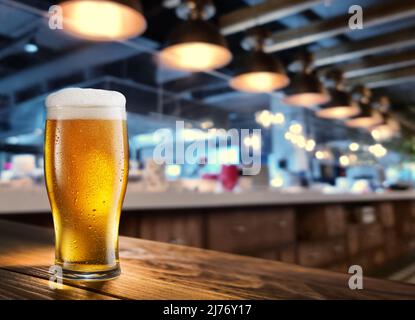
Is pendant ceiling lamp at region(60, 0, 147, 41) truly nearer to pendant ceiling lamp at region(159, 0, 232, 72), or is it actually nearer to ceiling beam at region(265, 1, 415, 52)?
pendant ceiling lamp at region(159, 0, 232, 72)

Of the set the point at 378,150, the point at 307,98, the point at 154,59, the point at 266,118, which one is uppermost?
the point at 154,59

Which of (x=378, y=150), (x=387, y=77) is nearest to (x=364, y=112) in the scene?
(x=387, y=77)

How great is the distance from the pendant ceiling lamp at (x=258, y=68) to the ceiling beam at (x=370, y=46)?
2.21 meters

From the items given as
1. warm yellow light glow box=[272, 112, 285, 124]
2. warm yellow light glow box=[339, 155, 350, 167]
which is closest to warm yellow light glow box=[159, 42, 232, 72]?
warm yellow light glow box=[339, 155, 350, 167]

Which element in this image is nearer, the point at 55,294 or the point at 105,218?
the point at 55,294

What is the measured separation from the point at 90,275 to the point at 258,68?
2890mm

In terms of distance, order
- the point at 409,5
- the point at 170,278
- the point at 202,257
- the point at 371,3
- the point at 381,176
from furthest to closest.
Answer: the point at 381,176 < the point at 371,3 < the point at 409,5 < the point at 202,257 < the point at 170,278

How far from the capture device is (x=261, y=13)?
4.13 meters

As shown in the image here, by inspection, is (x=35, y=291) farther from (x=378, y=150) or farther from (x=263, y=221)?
(x=378, y=150)

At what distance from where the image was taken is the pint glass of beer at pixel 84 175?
566mm
